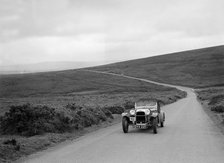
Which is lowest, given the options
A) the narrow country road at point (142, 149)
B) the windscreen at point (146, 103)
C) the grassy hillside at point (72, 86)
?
the grassy hillside at point (72, 86)

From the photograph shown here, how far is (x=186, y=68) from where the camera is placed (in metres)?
152

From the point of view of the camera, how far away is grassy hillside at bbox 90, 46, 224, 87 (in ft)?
431

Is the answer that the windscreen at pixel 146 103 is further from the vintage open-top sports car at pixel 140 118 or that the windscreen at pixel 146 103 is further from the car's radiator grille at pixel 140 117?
the car's radiator grille at pixel 140 117

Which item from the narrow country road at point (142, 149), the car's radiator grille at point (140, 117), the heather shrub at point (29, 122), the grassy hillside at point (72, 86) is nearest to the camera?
the narrow country road at point (142, 149)

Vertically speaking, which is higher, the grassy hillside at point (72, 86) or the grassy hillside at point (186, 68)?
the grassy hillside at point (186, 68)

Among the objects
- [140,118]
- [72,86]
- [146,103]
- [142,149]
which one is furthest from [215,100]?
[72,86]

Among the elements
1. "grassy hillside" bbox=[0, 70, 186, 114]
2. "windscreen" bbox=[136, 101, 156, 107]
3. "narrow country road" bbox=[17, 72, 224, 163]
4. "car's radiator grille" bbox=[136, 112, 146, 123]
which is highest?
"windscreen" bbox=[136, 101, 156, 107]

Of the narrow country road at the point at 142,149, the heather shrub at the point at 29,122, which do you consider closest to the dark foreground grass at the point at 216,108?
the narrow country road at the point at 142,149

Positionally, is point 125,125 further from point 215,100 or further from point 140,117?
point 215,100

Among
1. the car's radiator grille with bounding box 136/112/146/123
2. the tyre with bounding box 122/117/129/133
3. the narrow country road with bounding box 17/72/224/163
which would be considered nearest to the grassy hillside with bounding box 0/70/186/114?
the car's radiator grille with bounding box 136/112/146/123

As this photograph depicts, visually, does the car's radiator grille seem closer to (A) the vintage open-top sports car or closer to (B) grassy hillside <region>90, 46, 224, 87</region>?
(A) the vintage open-top sports car

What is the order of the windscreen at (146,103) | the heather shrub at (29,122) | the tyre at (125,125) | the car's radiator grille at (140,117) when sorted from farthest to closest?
the windscreen at (146,103)
the car's radiator grille at (140,117)
the tyre at (125,125)
the heather shrub at (29,122)

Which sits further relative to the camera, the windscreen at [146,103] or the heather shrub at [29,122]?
the windscreen at [146,103]

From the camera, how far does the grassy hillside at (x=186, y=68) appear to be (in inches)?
5172
